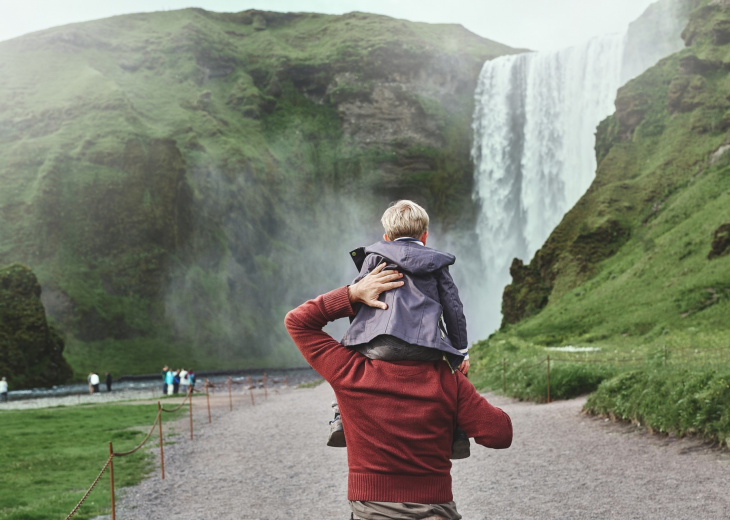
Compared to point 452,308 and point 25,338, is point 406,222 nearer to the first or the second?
point 452,308

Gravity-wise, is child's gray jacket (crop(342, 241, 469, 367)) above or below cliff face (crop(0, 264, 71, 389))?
above

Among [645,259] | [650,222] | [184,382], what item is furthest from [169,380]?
[650,222]

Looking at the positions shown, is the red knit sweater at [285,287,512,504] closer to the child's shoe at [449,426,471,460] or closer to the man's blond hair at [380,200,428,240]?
the child's shoe at [449,426,471,460]

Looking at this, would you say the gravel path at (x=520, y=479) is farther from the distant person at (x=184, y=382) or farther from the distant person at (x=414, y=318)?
the distant person at (x=184, y=382)

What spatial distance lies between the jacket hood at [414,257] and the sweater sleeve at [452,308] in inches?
3.1

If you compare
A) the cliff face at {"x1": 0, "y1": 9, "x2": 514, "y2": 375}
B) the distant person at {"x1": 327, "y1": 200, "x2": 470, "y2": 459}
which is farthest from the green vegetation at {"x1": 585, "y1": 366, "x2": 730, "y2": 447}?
the cliff face at {"x1": 0, "y1": 9, "x2": 514, "y2": 375}

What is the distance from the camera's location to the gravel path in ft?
29.5

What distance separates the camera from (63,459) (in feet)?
53.5

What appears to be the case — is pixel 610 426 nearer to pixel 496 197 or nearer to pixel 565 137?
pixel 565 137

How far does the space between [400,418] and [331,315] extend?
2.02ft

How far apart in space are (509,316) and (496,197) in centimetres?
3799

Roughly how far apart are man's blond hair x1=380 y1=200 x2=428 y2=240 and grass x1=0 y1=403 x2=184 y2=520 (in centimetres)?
907

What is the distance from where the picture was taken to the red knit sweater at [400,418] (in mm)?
3283

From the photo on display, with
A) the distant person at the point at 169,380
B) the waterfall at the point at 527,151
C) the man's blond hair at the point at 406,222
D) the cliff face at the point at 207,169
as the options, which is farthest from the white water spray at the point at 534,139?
the man's blond hair at the point at 406,222
